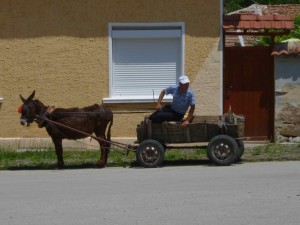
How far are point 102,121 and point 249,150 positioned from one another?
3712 millimetres

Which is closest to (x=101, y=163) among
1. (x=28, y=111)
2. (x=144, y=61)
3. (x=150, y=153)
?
(x=150, y=153)

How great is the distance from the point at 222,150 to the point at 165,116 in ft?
4.16

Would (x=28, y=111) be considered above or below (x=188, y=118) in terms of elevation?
above

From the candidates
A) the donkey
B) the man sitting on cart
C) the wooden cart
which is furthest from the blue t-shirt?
the donkey

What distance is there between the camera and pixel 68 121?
46.4 feet

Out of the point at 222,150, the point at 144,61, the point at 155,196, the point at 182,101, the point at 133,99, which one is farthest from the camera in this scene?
the point at 144,61

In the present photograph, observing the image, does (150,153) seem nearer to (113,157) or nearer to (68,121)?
(68,121)

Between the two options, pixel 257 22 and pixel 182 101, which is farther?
pixel 257 22

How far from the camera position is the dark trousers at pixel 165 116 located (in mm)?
14000

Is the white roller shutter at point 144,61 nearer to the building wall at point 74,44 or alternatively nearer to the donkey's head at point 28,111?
the building wall at point 74,44

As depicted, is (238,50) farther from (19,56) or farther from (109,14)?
(19,56)

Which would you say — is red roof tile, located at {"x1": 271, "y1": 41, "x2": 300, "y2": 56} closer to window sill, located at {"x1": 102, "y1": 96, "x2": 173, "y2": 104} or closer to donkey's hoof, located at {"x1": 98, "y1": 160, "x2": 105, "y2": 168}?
window sill, located at {"x1": 102, "y1": 96, "x2": 173, "y2": 104}

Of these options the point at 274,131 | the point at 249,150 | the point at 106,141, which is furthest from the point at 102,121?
the point at 274,131

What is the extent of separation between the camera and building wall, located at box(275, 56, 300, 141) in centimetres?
1691
